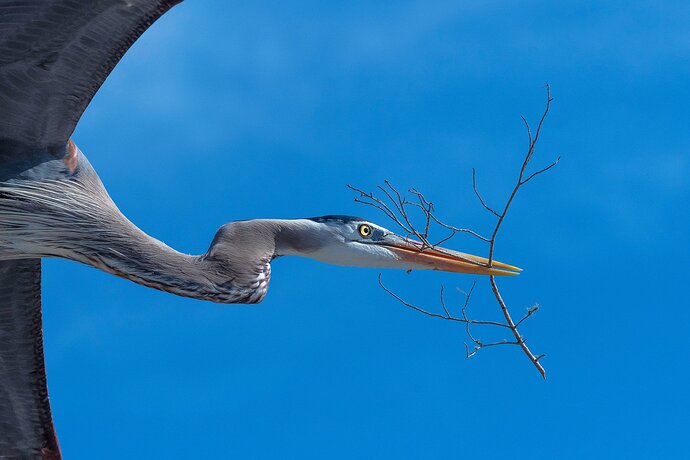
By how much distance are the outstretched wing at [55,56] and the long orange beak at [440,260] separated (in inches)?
102

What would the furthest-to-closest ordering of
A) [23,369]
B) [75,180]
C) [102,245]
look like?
[23,369] < [75,180] < [102,245]

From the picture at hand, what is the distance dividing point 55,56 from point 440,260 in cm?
328

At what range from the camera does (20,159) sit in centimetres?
666

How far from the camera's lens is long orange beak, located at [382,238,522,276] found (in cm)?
793

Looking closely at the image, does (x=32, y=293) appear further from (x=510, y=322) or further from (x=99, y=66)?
(x=510, y=322)

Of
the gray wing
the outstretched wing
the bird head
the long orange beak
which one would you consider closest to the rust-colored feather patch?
the outstretched wing

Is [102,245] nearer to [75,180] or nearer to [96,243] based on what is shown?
[96,243]

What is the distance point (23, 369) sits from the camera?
7711 mm

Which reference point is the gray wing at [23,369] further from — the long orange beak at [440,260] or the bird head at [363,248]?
the long orange beak at [440,260]

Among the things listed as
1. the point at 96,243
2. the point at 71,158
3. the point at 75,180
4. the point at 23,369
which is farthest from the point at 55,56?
the point at 23,369

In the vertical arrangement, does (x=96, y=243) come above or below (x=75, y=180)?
below

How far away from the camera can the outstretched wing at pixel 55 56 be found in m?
6.14

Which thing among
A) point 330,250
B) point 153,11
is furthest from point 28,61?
point 330,250

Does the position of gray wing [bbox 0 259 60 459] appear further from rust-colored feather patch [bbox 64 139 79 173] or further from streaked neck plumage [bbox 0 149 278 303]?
rust-colored feather patch [bbox 64 139 79 173]
